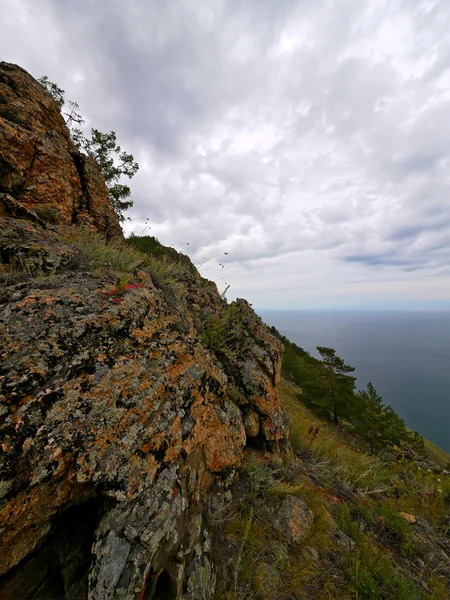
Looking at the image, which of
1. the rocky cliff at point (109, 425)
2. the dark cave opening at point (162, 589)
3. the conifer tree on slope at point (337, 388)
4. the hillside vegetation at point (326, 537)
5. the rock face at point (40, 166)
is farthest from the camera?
the conifer tree on slope at point (337, 388)

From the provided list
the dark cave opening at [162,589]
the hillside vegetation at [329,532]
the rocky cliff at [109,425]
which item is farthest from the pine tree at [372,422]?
the dark cave opening at [162,589]

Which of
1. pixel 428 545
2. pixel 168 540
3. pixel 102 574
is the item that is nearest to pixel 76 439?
pixel 102 574

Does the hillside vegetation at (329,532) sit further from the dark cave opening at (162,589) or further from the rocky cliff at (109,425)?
the dark cave opening at (162,589)

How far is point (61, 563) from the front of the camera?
5.64 ft

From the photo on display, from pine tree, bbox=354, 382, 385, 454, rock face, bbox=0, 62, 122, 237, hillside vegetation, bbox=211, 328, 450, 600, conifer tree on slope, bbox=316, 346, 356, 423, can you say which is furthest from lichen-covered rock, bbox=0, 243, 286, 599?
conifer tree on slope, bbox=316, 346, 356, 423

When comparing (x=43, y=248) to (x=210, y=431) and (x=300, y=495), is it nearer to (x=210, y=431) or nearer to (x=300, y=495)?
(x=210, y=431)

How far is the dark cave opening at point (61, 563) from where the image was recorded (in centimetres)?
155

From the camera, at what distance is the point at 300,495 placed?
3.30 metres

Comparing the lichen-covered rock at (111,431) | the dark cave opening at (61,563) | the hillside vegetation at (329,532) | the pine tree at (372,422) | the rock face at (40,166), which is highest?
the rock face at (40,166)

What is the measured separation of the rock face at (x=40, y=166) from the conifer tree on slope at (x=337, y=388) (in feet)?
72.4

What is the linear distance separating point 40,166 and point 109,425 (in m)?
7.55

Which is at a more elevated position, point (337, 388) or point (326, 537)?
point (326, 537)

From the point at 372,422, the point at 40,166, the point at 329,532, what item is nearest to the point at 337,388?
the point at 372,422

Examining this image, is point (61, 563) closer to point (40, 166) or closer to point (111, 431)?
point (111, 431)
